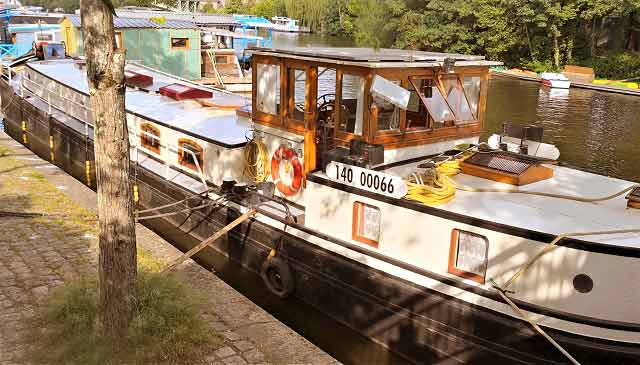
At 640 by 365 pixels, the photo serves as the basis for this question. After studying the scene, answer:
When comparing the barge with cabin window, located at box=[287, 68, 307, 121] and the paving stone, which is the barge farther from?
the paving stone

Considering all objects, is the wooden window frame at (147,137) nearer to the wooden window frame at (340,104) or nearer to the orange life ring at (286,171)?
the orange life ring at (286,171)

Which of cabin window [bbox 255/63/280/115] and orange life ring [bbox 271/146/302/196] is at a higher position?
cabin window [bbox 255/63/280/115]

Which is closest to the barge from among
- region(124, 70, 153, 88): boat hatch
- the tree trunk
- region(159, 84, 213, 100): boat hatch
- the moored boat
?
the tree trunk

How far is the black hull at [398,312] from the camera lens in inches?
289

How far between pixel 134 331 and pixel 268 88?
5.55 meters

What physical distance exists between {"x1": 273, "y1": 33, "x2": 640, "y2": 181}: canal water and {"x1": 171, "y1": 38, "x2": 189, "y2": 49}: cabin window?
56.7 ft

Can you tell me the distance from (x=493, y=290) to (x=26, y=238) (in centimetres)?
732

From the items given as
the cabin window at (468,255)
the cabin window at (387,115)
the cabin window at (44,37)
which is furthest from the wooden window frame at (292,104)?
the cabin window at (44,37)

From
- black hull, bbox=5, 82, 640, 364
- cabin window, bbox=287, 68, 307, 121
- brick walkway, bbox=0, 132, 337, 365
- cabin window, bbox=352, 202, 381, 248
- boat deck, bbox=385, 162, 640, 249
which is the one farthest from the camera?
cabin window, bbox=287, 68, 307, 121

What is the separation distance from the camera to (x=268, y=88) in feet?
35.5

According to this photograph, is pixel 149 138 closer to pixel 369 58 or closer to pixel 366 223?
pixel 369 58

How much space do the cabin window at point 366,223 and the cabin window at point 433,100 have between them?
7.05 ft

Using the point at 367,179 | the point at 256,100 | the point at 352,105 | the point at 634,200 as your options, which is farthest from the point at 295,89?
the point at 634,200

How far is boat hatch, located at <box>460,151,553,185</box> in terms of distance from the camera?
29.7 ft
